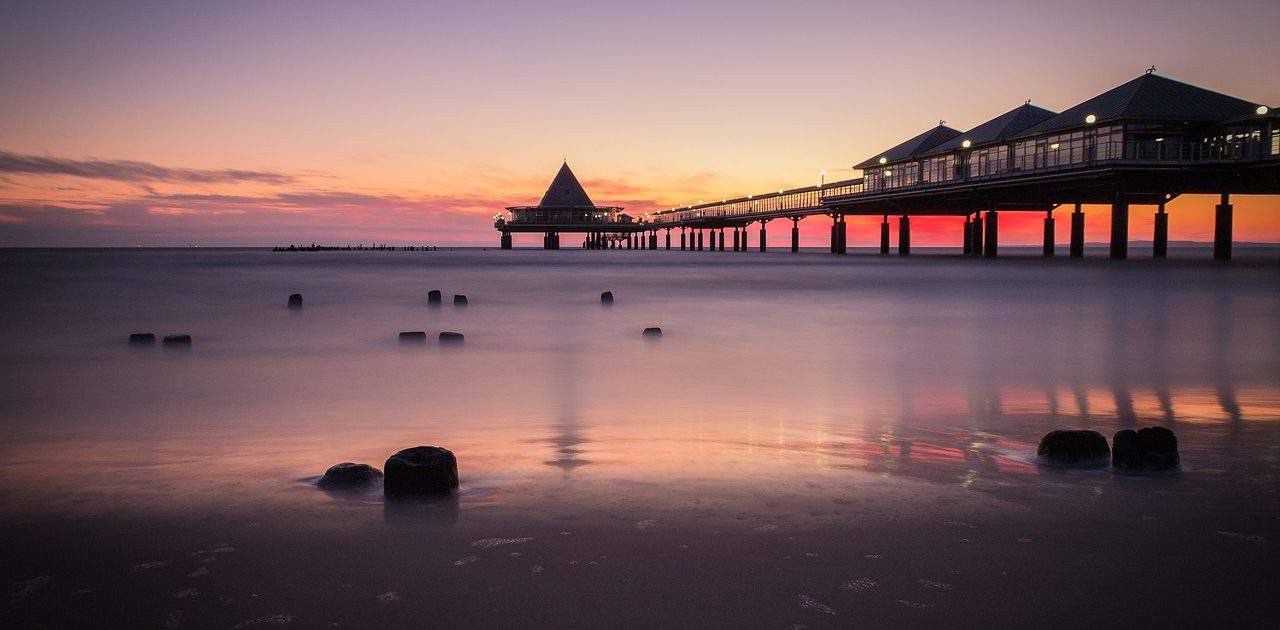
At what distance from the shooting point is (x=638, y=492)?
14.5 ft

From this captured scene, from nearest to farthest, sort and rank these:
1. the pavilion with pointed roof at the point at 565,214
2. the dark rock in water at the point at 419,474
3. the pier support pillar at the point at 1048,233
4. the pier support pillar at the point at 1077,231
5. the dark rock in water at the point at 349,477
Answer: the dark rock in water at the point at 419,474 → the dark rock in water at the point at 349,477 → the pier support pillar at the point at 1077,231 → the pier support pillar at the point at 1048,233 → the pavilion with pointed roof at the point at 565,214

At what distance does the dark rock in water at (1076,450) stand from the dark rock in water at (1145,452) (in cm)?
9

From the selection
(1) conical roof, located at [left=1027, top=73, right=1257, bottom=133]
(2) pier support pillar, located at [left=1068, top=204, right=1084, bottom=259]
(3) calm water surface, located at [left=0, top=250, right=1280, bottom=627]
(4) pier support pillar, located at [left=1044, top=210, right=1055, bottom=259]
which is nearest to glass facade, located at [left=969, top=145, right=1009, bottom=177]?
(1) conical roof, located at [left=1027, top=73, right=1257, bottom=133]

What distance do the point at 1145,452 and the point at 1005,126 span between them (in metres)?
53.8

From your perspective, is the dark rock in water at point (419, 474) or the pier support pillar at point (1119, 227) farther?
the pier support pillar at point (1119, 227)

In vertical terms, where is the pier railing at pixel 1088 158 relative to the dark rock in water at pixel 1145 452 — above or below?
above

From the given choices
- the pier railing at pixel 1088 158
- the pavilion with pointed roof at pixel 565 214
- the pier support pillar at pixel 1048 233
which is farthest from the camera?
the pavilion with pointed roof at pixel 565 214

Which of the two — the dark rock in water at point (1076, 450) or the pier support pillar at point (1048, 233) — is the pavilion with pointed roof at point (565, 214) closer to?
the pier support pillar at point (1048, 233)

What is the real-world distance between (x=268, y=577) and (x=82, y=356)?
11.1 meters

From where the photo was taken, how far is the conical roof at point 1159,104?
40.4m

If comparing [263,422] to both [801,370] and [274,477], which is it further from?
[801,370]

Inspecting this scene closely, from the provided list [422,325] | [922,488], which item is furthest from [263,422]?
[422,325]

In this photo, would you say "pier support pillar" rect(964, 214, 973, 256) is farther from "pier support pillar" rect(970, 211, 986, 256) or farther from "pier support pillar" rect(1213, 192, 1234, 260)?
"pier support pillar" rect(1213, 192, 1234, 260)

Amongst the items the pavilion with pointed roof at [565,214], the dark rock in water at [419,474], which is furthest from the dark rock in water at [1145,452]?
the pavilion with pointed roof at [565,214]
